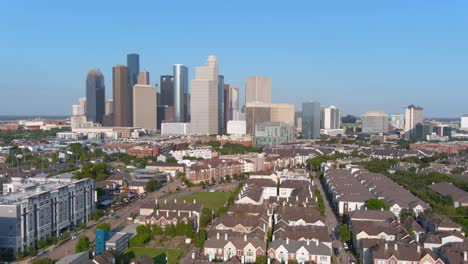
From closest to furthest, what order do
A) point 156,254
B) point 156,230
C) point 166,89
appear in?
1. point 156,254
2. point 156,230
3. point 166,89

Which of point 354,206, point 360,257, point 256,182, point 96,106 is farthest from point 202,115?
point 360,257

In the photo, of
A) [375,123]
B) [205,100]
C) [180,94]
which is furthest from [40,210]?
[375,123]

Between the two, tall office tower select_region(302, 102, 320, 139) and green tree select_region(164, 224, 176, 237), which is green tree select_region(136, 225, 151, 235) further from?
tall office tower select_region(302, 102, 320, 139)

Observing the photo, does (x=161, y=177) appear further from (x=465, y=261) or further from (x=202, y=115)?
(x=202, y=115)

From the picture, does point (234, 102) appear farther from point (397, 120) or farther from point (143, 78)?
point (397, 120)

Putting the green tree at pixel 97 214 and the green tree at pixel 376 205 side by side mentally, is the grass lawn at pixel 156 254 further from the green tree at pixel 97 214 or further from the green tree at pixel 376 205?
the green tree at pixel 376 205

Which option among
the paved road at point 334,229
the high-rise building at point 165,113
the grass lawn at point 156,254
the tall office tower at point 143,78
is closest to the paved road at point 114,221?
the grass lawn at point 156,254
